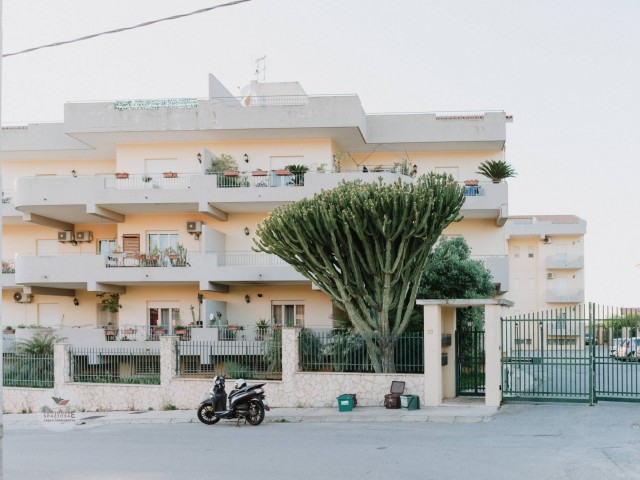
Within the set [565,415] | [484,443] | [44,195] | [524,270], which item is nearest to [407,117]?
[44,195]

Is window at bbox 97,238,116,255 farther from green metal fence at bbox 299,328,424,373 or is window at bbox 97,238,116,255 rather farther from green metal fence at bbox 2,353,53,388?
green metal fence at bbox 299,328,424,373

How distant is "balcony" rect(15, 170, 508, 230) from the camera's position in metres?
30.1

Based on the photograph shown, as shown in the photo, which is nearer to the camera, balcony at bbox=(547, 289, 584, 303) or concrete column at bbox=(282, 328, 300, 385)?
concrete column at bbox=(282, 328, 300, 385)

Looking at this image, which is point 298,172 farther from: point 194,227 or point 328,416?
Answer: point 328,416

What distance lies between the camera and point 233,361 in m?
24.6

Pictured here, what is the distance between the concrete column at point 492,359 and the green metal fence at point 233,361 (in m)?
6.50

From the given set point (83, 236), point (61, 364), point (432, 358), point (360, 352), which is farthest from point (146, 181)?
point (432, 358)

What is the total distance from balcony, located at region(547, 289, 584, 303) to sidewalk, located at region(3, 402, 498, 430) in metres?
50.6

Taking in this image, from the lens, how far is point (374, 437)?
1548 cm

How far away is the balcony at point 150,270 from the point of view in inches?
1179

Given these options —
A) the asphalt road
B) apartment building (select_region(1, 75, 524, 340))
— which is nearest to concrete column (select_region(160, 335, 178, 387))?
the asphalt road

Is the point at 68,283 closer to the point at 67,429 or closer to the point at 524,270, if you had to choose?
the point at 67,429

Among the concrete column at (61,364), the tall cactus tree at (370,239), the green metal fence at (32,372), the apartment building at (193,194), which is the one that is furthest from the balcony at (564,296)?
the green metal fence at (32,372)

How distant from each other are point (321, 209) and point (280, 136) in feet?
39.0
